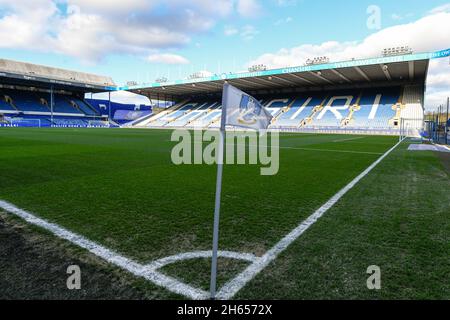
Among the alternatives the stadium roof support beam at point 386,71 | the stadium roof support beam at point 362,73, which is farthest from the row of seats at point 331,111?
the stadium roof support beam at point 362,73

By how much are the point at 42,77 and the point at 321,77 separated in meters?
43.5

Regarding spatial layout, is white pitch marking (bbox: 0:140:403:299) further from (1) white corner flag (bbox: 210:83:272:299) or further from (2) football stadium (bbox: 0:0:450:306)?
(1) white corner flag (bbox: 210:83:272:299)

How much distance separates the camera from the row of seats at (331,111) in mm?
39031

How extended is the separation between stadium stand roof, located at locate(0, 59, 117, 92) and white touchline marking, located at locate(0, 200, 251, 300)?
52.5 m

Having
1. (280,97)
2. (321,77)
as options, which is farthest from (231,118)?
(280,97)

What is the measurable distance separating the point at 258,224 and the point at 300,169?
15.4 feet

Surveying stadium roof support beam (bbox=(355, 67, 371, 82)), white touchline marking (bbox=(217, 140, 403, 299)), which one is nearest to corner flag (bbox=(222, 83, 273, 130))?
white touchline marking (bbox=(217, 140, 403, 299))

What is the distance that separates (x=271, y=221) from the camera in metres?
3.81

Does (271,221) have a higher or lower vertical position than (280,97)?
lower

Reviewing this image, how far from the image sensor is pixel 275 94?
177 feet

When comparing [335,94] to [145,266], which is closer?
[145,266]

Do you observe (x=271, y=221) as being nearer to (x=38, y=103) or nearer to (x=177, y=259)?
(x=177, y=259)
